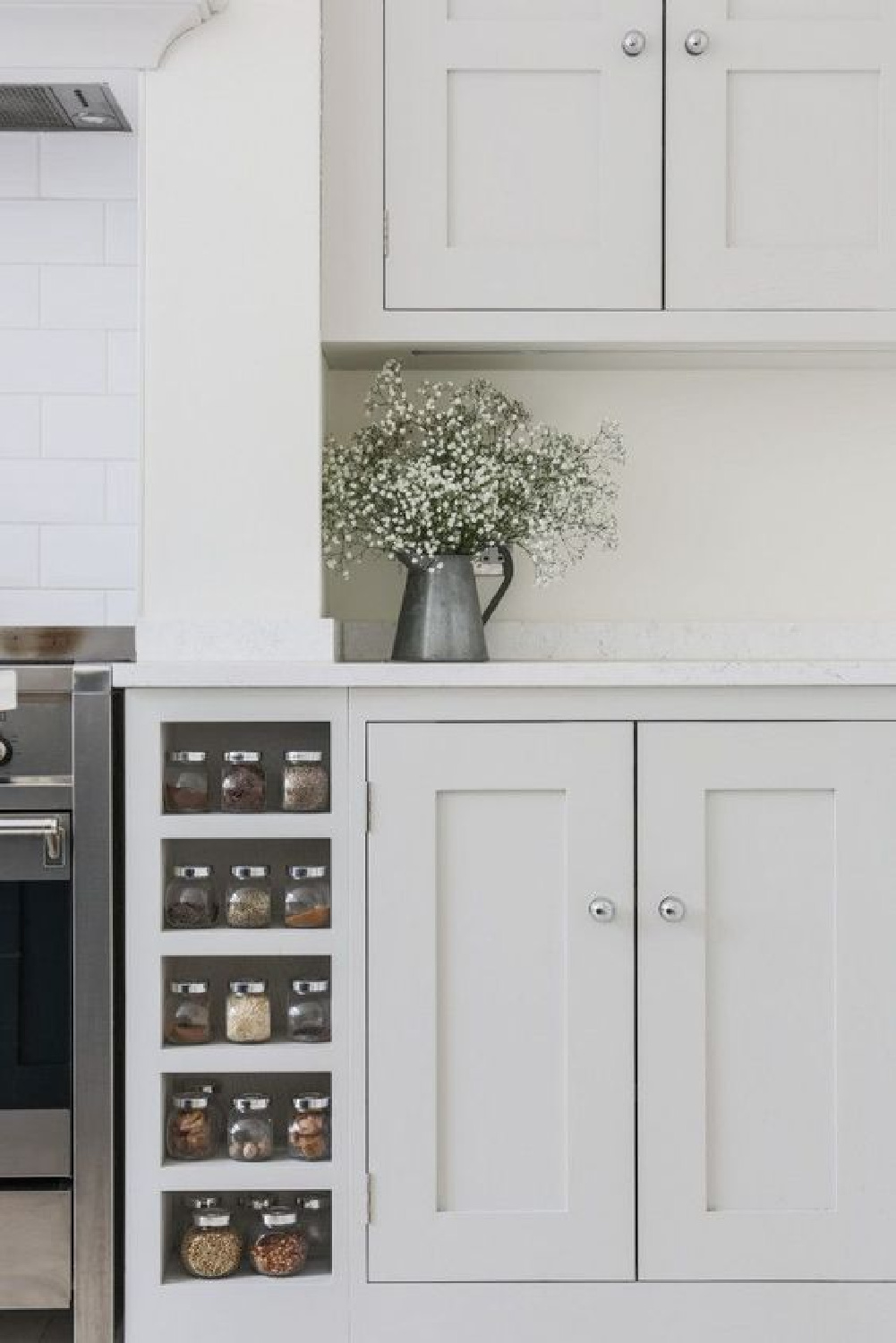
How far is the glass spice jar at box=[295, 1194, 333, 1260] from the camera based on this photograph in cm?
196

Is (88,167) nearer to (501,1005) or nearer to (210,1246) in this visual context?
(501,1005)

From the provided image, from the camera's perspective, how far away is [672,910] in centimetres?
190

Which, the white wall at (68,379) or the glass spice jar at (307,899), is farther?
the white wall at (68,379)

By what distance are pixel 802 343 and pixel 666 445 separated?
0.33m

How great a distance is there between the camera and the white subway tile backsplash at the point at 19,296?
2.43 meters

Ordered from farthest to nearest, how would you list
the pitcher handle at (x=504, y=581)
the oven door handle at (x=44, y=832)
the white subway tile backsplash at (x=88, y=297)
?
the white subway tile backsplash at (x=88, y=297), the pitcher handle at (x=504, y=581), the oven door handle at (x=44, y=832)

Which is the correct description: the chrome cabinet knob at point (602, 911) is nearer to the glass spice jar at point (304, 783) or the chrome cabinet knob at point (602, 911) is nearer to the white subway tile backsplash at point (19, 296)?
the glass spice jar at point (304, 783)

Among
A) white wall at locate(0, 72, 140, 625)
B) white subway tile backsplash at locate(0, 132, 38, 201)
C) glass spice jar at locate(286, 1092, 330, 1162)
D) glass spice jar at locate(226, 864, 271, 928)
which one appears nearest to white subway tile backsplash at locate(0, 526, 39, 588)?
white wall at locate(0, 72, 140, 625)

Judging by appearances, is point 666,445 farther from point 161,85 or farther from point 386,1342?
point 386,1342

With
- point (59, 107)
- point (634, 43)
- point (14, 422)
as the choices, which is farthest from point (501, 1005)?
point (59, 107)

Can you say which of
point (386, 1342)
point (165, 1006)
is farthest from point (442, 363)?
point (386, 1342)

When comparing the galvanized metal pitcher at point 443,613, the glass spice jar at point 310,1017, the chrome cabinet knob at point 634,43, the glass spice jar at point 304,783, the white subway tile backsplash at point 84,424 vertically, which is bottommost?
the glass spice jar at point 310,1017

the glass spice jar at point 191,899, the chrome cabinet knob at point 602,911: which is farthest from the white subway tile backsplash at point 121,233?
the chrome cabinet knob at point 602,911

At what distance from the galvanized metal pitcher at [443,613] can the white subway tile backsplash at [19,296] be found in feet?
2.58
